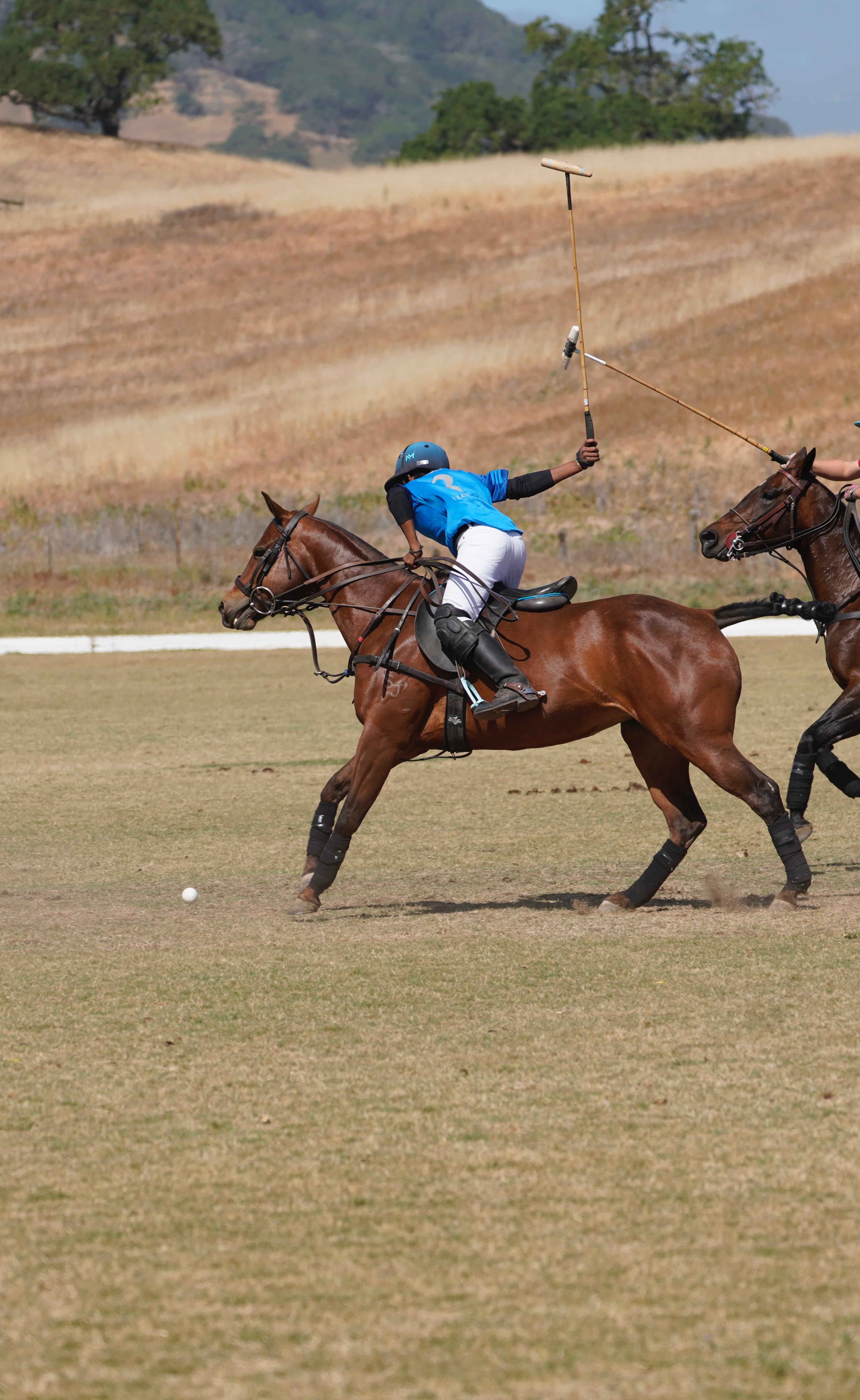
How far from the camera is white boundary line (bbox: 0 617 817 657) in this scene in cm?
2825

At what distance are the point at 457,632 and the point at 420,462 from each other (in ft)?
3.64

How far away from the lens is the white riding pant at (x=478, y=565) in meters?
9.44

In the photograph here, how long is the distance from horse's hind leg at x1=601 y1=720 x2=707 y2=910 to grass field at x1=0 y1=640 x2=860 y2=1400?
20cm

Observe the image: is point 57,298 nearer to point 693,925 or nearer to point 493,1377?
point 693,925

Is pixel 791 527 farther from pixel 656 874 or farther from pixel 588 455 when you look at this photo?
pixel 656 874

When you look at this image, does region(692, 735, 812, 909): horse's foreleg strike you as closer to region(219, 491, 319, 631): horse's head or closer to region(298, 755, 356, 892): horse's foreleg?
region(298, 755, 356, 892): horse's foreleg

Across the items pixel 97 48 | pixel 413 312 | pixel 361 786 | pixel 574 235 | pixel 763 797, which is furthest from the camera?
pixel 97 48

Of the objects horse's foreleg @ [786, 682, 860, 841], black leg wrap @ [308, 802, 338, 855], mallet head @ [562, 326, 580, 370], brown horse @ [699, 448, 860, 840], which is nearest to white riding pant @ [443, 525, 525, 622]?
mallet head @ [562, 326, 580, 370]

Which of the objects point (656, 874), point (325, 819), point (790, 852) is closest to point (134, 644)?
point (325, 819)

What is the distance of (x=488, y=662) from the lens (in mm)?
9195

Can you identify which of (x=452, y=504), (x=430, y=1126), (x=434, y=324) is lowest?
(x=434, y=324)

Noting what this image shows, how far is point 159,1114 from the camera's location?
5.79 m

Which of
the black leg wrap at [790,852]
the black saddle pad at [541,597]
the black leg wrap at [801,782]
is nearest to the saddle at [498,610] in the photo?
the black saddle pad at [541,597]

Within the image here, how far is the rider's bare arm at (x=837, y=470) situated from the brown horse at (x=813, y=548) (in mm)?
235
